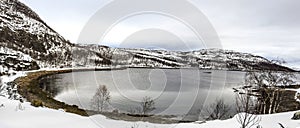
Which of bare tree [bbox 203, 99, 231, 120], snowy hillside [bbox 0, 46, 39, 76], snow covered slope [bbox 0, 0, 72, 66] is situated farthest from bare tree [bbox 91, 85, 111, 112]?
snow covered slope [bbox 0, 0, 72, 66]

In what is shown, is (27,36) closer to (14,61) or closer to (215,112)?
(14,61)

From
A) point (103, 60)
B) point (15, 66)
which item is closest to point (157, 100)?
point (15, 66)

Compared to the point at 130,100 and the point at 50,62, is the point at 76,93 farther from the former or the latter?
the point at 50,62

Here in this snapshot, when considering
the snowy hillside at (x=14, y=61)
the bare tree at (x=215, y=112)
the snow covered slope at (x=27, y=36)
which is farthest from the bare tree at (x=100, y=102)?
the snow covered slope at (x=27, y=36)

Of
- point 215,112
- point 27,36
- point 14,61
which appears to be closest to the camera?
point 215,112

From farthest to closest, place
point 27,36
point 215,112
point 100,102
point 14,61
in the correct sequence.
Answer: point 27,36 < point 14,61 < point 100,102 < point 215,112

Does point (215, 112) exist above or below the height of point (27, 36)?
below

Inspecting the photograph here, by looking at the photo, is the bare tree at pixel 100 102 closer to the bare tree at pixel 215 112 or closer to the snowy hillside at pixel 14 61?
the bare tree at pixel 215 112

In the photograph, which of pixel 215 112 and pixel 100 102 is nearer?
pixel 215 112

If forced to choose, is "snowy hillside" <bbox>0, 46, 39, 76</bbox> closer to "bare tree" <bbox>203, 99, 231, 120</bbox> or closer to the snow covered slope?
the snow covered slope

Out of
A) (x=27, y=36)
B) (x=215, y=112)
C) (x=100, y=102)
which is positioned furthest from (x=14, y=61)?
(x=215, y=112)

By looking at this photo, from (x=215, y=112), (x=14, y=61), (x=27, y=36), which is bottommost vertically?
(x=215, y=112)
